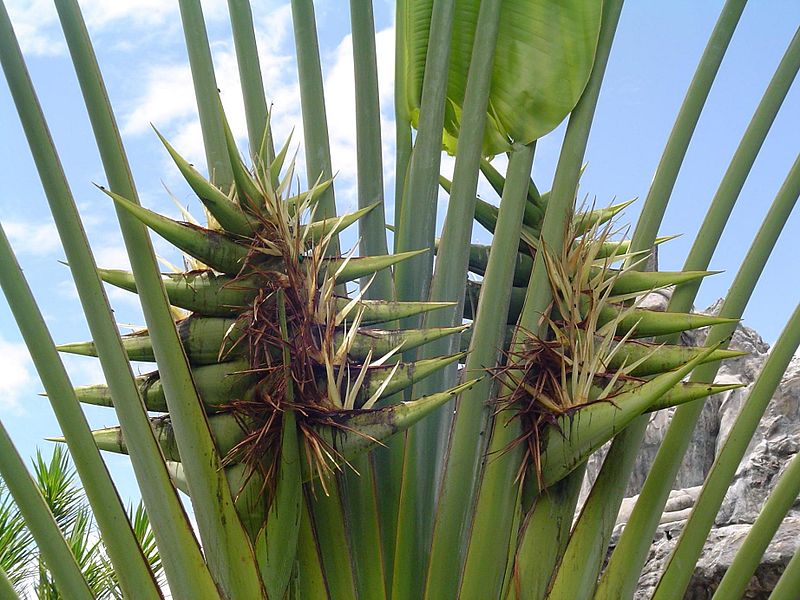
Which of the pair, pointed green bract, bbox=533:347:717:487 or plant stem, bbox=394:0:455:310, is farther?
plant stem, bbox=394:0:455:310

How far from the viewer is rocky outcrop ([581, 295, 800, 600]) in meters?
3.79

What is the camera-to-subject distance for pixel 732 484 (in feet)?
16.0

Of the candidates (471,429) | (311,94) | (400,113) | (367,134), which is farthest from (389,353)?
(400,113)

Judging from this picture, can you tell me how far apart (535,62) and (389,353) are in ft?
3.09

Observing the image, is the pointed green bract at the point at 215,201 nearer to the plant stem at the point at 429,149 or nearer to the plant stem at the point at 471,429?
the plant stem at the point at 429,149

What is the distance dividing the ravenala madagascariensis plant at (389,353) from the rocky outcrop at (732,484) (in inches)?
45.4

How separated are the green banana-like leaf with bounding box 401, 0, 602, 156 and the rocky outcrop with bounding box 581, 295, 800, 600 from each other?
147cm

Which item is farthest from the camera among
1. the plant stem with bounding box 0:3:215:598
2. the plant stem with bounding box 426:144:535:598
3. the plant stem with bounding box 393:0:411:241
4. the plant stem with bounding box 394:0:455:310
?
the plant stem with bounding box 393:0:411:241

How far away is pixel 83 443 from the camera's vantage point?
4.85ft

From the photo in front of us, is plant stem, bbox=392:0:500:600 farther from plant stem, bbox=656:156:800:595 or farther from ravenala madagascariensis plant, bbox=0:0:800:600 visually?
plant stem, bbox=656:156:800:595

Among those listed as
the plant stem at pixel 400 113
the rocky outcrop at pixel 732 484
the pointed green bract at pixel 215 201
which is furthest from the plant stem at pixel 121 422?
the rocky outcrop at pixel 732 484

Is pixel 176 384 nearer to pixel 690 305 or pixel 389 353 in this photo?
pixel 389 353

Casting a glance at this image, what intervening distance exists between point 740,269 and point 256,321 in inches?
45.7

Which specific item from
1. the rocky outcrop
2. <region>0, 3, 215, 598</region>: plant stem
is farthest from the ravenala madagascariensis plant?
the rocky outcrop
